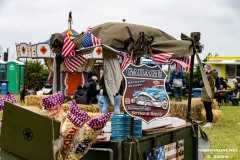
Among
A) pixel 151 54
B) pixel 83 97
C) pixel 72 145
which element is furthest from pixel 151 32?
pixel 83 97

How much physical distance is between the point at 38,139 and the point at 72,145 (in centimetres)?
37

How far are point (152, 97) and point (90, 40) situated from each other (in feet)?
6.96

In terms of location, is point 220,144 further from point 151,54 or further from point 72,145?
point 72,145

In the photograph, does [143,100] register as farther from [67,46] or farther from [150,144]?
[67,46]

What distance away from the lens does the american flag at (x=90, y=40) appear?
5.84 m

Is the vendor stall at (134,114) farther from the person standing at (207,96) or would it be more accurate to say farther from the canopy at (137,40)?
the person standing at (207,96)

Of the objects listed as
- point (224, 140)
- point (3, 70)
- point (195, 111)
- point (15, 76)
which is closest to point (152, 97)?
point (224, 140)

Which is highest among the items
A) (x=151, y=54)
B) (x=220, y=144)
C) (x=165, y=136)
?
(x=151, y=54)

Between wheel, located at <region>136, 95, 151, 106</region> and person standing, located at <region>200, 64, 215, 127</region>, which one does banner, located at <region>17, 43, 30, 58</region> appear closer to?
person standing, located at <region>200, 64, 215, 127</region>

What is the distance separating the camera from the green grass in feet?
24.2

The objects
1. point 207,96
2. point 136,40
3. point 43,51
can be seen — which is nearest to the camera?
point 136,40

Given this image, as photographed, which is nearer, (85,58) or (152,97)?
(152,97)

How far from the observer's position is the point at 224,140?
8.88m

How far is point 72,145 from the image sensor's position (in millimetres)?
3590
